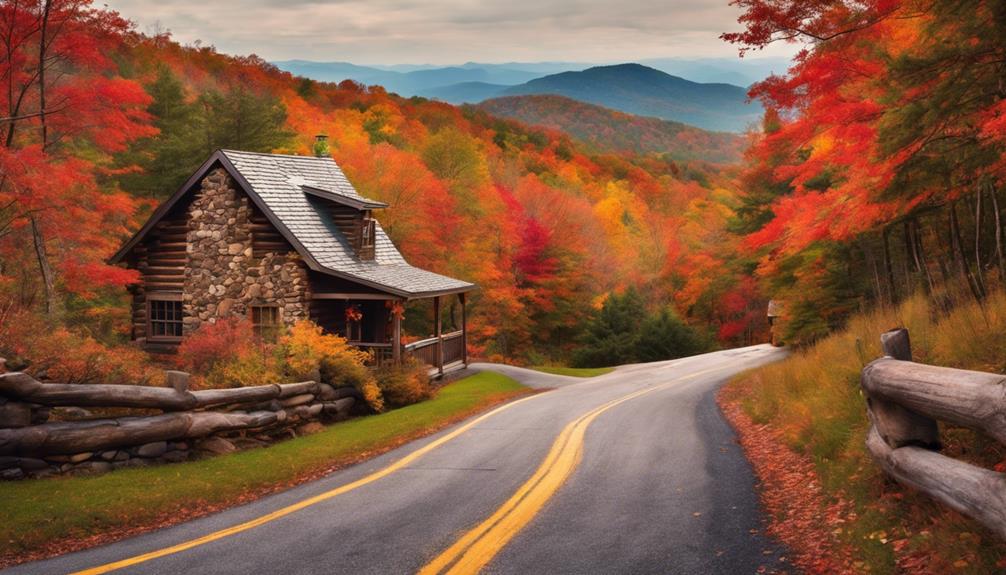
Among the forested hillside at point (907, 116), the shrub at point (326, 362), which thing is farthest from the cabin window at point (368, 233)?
the forested hillside at point (907, 116)

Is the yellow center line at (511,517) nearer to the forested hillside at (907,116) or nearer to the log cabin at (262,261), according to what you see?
the forested hillside at (907,116)

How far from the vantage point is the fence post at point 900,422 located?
21.8 ft

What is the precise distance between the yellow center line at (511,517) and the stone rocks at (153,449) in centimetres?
582

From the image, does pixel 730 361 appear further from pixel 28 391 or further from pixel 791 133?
pixel 28 391

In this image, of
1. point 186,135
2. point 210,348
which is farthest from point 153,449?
point 186,135

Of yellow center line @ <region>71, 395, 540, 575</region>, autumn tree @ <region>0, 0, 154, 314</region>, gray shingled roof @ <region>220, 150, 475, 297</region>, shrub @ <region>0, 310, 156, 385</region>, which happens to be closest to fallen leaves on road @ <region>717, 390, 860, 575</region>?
yellow center line @ <region>71, 395, 540, 575</region>

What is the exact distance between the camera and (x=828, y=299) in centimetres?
2655

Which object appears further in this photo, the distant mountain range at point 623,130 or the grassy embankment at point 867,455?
the distant mountain range at point 623,130

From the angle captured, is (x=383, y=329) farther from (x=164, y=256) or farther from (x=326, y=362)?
(x=326, y=362)

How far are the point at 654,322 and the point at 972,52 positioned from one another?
38.4m

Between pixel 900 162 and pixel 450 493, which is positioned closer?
pixel 450 493

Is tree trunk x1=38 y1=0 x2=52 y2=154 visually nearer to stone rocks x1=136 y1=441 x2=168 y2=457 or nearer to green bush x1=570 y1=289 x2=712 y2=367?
stone rocks x1=136 y1=441 x2=168 y2=457

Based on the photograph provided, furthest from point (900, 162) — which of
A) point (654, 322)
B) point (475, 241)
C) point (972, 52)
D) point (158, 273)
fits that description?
point (654, 322)

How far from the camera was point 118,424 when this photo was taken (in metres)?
10.9
